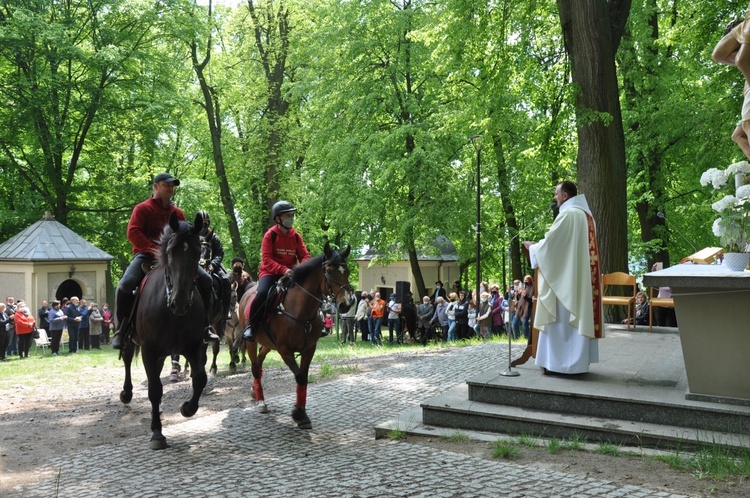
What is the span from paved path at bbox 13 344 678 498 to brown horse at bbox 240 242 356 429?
74cm

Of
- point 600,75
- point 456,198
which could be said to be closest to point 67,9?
point 456,198

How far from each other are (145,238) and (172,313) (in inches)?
53.6

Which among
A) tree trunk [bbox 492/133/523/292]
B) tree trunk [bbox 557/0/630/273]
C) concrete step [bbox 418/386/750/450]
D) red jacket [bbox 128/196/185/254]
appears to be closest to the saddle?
red jacket [bbox 128/196/185/254]

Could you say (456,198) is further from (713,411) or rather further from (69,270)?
(713,411)

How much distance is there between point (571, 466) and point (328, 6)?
27764 mm

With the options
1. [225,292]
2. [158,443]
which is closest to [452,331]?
[225,292]

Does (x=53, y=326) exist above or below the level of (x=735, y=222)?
below

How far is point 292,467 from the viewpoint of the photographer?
6594mm

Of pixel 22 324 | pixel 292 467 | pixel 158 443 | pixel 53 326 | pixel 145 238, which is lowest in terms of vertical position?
pixel 292 467

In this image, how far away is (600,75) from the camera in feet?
44.0

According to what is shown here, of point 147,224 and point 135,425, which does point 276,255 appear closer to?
point 147,224

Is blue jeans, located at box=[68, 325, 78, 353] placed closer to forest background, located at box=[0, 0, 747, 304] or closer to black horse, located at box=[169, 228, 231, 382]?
forest background, located at box=[0, 0, 747, 304]

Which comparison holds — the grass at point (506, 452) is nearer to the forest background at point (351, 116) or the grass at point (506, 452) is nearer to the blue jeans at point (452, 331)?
the forest background at point (351, 116)

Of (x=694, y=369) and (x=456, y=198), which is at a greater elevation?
(x=456, y=198)
